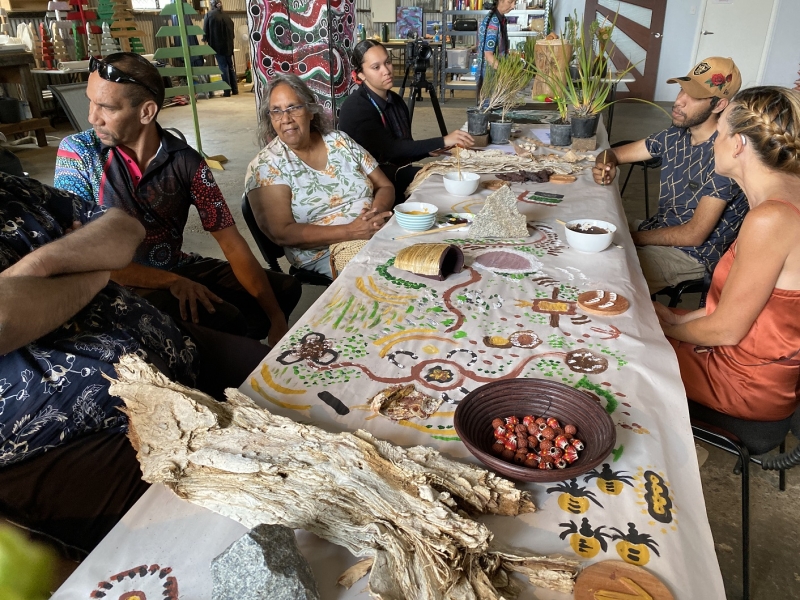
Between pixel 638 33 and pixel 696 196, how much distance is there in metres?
8.55

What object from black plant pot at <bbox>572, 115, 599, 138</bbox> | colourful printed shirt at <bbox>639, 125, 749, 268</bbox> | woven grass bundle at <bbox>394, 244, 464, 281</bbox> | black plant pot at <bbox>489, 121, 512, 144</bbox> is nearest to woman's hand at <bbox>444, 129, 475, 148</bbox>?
black plant pot at <bbox>489, 121, 512, 144</bbox>

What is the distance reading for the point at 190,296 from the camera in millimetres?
1966

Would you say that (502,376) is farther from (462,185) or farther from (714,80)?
(714,80)

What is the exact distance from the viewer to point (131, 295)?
1.47 m

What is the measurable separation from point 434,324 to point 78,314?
82 cm

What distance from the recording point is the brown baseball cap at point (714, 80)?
2.34 metres

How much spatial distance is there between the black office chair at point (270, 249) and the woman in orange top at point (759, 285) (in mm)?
1504

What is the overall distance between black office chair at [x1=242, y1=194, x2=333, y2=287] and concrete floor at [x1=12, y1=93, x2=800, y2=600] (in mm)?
596

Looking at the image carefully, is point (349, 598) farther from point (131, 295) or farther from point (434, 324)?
point (131, 295)

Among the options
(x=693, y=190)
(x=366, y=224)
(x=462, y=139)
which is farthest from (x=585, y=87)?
(x=366, y=224)

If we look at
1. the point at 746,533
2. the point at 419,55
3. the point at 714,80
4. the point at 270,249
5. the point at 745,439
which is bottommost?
the point at 746,533

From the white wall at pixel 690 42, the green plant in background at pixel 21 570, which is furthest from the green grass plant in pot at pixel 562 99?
the white wall at pixel 690 42

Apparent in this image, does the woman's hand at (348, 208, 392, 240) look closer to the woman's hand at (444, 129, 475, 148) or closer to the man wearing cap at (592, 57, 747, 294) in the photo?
the woman's hand at (444, 129, 475, 148)

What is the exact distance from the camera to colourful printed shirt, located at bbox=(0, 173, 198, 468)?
1.12 meters
